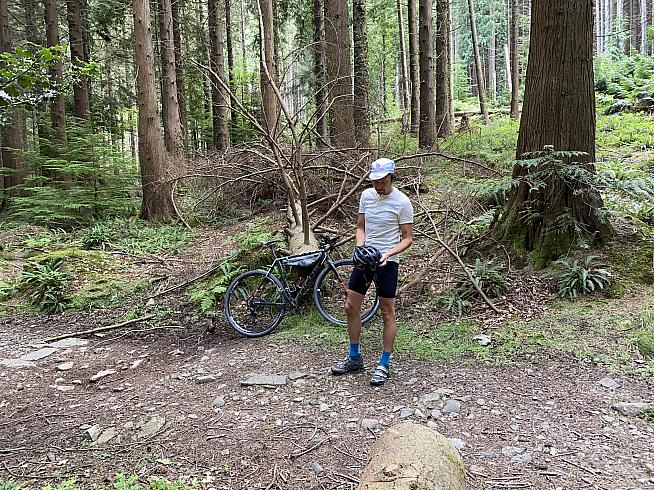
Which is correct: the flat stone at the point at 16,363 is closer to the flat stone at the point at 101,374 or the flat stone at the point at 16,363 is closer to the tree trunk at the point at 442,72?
the flat stone at the point at 101,374

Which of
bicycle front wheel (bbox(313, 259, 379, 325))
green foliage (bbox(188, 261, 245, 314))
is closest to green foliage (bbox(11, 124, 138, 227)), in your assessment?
green foliage (bbox(188, 261, 245, 314))

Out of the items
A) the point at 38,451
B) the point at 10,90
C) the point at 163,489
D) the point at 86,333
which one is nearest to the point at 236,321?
the point at 86,333

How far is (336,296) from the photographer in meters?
6.42

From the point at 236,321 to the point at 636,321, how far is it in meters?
4.37

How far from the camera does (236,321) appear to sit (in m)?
6.09

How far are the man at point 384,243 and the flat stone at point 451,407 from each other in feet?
2.08

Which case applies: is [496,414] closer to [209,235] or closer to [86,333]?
[86,333]

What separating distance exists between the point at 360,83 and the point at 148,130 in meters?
5.88

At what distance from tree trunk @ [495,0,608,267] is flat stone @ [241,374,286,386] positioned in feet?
11.3

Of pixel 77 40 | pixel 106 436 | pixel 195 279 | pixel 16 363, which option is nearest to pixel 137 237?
pixel 195 279

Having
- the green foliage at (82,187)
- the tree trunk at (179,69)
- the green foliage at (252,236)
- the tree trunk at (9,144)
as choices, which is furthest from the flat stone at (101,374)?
the tree trunk at (179,69)

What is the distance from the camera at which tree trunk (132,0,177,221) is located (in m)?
10.6

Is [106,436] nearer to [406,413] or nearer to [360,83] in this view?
[406,413]

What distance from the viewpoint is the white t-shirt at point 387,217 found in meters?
4.39
